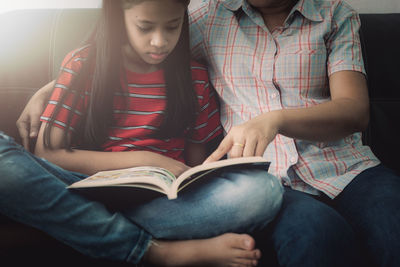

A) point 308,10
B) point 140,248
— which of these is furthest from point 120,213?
point 308,10

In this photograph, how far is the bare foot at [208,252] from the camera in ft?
1.99

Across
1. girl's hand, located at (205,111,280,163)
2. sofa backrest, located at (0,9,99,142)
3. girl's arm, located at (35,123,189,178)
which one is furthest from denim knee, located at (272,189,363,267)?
sofa backrest, located at (0,9,99,142)

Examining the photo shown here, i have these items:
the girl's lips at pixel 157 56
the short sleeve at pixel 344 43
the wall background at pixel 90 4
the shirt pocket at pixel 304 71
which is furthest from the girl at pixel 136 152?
the wall background at pixel 90 4

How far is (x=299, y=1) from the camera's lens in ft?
2.82

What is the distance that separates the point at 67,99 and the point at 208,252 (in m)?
0.48

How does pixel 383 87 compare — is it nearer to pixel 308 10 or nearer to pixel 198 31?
pixel 308 10

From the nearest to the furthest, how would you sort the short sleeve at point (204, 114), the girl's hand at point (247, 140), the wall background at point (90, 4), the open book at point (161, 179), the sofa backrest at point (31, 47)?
the open book at point (161, 179)
the girl's hand at point (247, 140)
the short sleeve at point (204, 114)
the sofa backrest at point (31, 47)
the wall background at point (90, 4)

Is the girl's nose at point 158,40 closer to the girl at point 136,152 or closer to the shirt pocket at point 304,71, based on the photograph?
the girl at point 136,152

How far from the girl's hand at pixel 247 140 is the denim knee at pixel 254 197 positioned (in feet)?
0.14

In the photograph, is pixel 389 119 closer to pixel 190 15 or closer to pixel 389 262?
pixel 389 262

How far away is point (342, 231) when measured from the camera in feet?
2.06

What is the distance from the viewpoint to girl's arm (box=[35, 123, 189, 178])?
0.77m

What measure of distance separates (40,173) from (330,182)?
62 cm

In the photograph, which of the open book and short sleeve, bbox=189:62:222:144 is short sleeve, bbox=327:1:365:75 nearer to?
short sleeve, bbox=189:62:222:144
